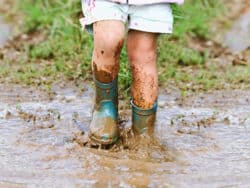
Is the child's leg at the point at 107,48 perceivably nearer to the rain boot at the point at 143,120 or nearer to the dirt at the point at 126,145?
the rain boot at the point at 143,120

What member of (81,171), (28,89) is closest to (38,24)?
(28,89)

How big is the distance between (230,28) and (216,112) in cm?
294

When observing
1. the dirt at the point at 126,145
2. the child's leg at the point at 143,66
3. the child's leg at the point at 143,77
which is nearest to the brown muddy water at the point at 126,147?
the dirt at the point at 126,145

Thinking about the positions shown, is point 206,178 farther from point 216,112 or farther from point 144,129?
point 216,112

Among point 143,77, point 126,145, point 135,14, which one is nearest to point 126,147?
point 126,145

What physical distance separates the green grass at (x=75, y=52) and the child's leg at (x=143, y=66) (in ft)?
1.42

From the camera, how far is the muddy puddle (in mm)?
6202

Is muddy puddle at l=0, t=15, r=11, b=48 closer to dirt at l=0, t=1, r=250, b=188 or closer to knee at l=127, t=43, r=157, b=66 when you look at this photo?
dirt at l=0, t=1, r=250, b=188

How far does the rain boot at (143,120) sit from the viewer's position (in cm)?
338

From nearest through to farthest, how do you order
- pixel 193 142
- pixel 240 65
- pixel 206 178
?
pixel 206 178, pixel 193 142, pixel 240 65

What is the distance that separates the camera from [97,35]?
3.23m

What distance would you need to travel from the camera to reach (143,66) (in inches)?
131

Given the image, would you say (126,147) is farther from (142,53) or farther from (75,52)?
(75,52)

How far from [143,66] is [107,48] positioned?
0.22 m
